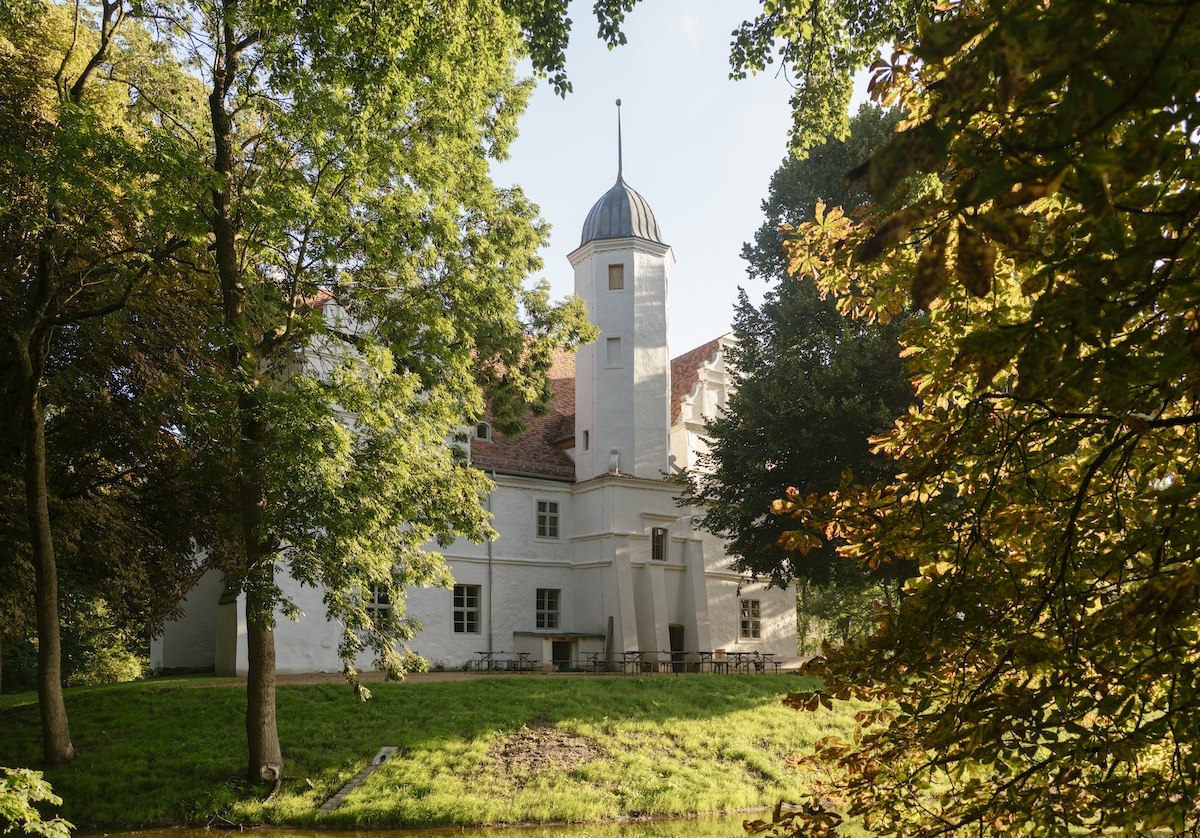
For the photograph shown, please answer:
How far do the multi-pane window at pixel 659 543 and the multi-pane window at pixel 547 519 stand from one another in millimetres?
3142

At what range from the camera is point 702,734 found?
57.4 ft

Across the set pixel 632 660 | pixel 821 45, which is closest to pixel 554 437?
pixel 632 660

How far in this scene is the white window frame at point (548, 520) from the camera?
3086 centimetres

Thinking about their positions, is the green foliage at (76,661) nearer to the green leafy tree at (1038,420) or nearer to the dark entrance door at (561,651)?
the dark entrance door at (561,651)

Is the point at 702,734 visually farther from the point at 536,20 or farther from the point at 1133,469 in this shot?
the point at 1133,469

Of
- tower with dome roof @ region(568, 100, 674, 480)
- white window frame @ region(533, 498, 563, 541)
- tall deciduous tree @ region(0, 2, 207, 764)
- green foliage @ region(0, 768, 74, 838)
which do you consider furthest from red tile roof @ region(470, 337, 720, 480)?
green foliage @ region(0, 768, 74, 838)

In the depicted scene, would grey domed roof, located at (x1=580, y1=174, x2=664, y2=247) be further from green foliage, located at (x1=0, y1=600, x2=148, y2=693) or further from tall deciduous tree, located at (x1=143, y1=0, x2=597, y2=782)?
green foliage, located at (x1=0, y1=600, x2=148, y2=693)

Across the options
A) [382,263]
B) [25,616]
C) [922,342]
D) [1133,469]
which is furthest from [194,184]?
[1133,469]

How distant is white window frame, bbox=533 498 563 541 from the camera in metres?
30.9

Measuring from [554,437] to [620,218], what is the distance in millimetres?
7603

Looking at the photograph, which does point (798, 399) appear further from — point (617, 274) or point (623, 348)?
point (617, 274)

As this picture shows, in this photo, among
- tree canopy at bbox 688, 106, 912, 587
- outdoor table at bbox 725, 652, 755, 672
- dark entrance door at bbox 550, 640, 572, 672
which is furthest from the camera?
dark entrance door at bbox 550, 640, 572, 672

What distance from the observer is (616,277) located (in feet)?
104

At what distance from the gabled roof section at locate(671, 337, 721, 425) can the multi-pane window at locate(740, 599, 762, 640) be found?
6614 millimetres
